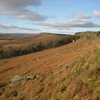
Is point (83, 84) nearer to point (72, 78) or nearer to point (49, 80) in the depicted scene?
point (72, 78)

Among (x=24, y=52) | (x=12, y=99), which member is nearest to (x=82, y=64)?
(x=12, y=99)

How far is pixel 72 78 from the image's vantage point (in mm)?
15117

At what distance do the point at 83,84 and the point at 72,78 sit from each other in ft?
7.67

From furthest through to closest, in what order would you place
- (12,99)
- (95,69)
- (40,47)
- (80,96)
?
(40,47) < (12,99) < (95,69) < (80,96)

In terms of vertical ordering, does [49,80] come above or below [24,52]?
above

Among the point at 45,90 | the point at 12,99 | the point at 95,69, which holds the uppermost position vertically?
the point at 95,69

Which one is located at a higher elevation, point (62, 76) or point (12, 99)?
point (62, 76)

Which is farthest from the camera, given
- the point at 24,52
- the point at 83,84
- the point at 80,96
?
the point at 24,52

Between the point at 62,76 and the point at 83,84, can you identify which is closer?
the point at 83,84

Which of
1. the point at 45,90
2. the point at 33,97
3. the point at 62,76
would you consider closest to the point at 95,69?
the point at 62,76

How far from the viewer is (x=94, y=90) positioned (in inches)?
459

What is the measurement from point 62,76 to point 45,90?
264 centimetres

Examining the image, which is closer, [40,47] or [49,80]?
[49,80]

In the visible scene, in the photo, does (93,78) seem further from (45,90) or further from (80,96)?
(45,90)
